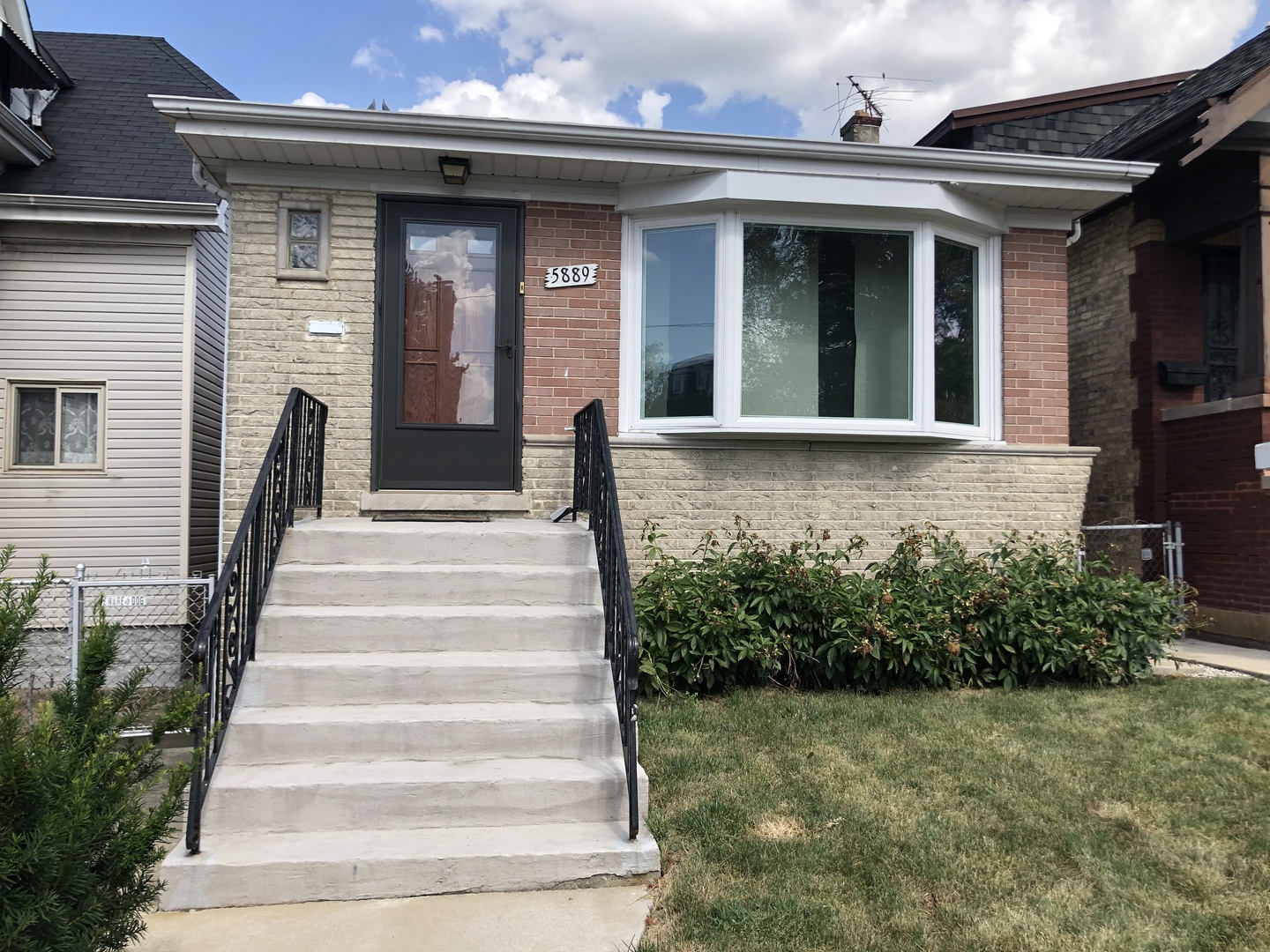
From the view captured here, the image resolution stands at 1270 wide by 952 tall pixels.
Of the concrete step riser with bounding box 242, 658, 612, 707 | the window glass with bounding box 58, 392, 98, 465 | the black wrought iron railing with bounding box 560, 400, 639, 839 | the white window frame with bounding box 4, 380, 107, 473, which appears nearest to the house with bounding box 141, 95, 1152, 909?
the black wrought iron railing with bounding box 560, 400, 639, 839

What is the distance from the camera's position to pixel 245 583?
3768 millimetres

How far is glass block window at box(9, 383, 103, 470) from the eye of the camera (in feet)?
27.4

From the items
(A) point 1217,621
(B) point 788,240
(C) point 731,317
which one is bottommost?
(A) point 1217,621

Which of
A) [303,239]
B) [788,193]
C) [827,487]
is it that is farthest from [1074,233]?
[303,239]

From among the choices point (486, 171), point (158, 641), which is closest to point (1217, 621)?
point (486, 171)

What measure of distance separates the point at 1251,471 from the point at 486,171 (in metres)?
6.70

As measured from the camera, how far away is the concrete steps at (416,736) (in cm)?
297

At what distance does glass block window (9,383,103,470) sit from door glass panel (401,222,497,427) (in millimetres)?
4545

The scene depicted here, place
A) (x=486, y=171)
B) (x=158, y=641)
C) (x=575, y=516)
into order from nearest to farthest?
(x=575, y=516) → (x=486, y=171) → (x=158, y=641)

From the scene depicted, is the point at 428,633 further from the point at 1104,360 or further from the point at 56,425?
the point at 1104,360

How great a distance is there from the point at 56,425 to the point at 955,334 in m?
8.47

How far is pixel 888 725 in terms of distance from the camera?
14.9 feet

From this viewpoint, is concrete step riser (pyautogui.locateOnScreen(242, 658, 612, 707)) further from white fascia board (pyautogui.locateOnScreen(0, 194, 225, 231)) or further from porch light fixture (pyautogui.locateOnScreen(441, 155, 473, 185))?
white fascia board (pyautogui.locateOnScreen(0, 194, 225, 231))

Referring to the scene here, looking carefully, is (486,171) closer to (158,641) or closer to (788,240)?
(788,240)
